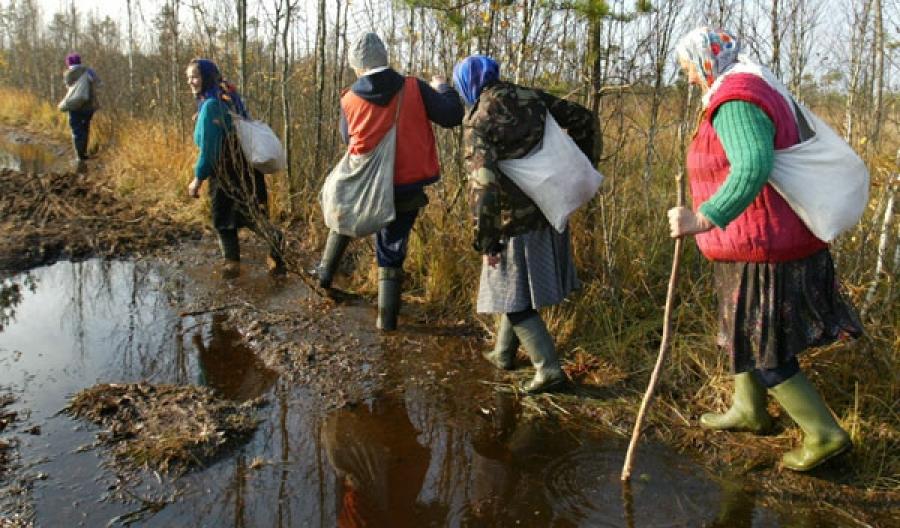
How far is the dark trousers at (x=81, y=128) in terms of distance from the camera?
998cm

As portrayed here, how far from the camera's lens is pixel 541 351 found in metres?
3.28

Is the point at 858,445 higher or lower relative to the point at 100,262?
lower

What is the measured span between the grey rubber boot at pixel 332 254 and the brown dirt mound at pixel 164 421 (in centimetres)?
130

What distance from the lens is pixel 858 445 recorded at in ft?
8.80

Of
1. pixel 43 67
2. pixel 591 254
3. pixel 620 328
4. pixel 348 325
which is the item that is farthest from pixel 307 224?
pixel 43 67

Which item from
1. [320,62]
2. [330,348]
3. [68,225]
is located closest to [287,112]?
[320,62]

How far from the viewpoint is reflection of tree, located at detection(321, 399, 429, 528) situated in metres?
2.49

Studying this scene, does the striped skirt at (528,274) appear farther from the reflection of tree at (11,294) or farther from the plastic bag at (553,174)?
the reflection of tree at (11,294)

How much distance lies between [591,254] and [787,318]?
1663 millimetres

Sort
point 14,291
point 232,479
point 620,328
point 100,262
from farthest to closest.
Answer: point 100,262, point 14,291, point 620,328, point 232,479

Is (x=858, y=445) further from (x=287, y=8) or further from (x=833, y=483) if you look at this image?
(x=287, y=8)

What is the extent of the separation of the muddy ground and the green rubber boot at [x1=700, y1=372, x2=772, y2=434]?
55 mm

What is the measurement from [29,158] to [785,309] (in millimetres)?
12349

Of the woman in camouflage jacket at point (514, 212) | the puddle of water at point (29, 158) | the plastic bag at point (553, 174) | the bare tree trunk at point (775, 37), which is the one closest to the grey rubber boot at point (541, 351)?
the woman in camouflage jacket at point (514, 212)
